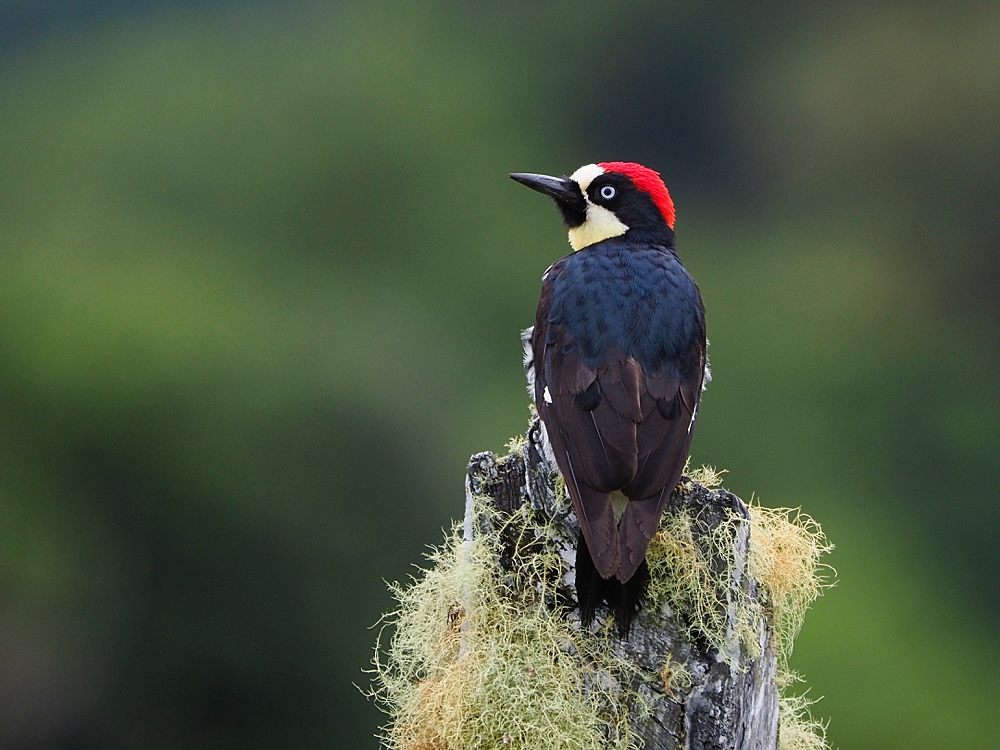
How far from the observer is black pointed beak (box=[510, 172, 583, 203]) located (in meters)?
4.07

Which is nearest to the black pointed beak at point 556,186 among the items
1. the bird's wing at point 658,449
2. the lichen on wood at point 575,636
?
the bird's wing at point 658,449

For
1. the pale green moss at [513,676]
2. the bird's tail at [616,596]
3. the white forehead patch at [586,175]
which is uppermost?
the white forehead patch at [586,175]

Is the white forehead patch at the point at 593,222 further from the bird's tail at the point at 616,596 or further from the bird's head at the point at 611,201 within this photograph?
the bird's tail at the point at 616,596

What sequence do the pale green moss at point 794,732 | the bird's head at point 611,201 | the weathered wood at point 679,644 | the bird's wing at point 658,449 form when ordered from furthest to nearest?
the bird's head at point 611,201, the pale green moss at point 794,732, the bird's wing at point 658,449, the weathered wood at point 679,644

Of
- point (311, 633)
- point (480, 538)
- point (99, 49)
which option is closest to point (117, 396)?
point (311, 633)

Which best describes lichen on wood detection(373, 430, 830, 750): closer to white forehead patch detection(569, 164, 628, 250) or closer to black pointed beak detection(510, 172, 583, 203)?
white forehead patch detection(569, 164, 628, 250)

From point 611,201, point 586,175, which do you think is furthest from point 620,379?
point 586,175

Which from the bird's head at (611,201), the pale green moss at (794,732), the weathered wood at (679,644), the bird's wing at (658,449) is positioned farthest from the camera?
the bird's head at (611,201)

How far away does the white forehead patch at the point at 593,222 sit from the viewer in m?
4.00

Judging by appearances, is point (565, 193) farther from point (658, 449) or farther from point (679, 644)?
point (679, 644)

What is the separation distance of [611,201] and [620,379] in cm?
116

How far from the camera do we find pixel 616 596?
2475mm

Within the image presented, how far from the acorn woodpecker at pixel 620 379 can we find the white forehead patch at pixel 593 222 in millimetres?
10

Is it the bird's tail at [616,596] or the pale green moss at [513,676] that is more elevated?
the bird's tail at [616,596]
